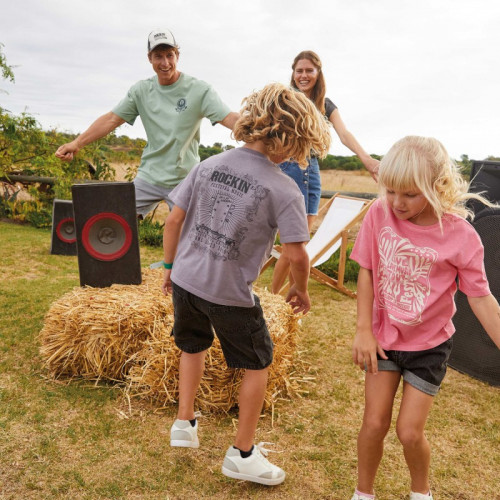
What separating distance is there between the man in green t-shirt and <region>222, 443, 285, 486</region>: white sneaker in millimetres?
1925

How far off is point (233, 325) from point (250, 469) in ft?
1.93

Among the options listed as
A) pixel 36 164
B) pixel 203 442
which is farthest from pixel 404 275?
pixel 36 164

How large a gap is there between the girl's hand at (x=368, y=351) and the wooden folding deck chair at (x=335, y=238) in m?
2.99

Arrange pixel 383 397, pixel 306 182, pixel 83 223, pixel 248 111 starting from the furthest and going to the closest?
pixel 306 182
pixel 83 223
pixel 248 111
pixel 383 397

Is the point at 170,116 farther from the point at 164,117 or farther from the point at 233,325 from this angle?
the point at 233,325

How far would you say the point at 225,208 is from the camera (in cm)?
188

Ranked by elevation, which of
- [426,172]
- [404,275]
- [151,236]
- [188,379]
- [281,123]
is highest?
[281,123]

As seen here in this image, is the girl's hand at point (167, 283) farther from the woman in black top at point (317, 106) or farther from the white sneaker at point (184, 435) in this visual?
the woman in black top at point (317, 106)

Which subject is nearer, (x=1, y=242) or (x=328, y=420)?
(x=328, y=420)

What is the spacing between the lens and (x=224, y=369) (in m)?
2.72

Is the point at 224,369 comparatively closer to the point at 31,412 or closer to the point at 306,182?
the point at 31,412

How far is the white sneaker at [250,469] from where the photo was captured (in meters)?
2.05

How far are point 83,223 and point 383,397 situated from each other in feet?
7.95

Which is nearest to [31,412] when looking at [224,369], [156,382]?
[156,382]
